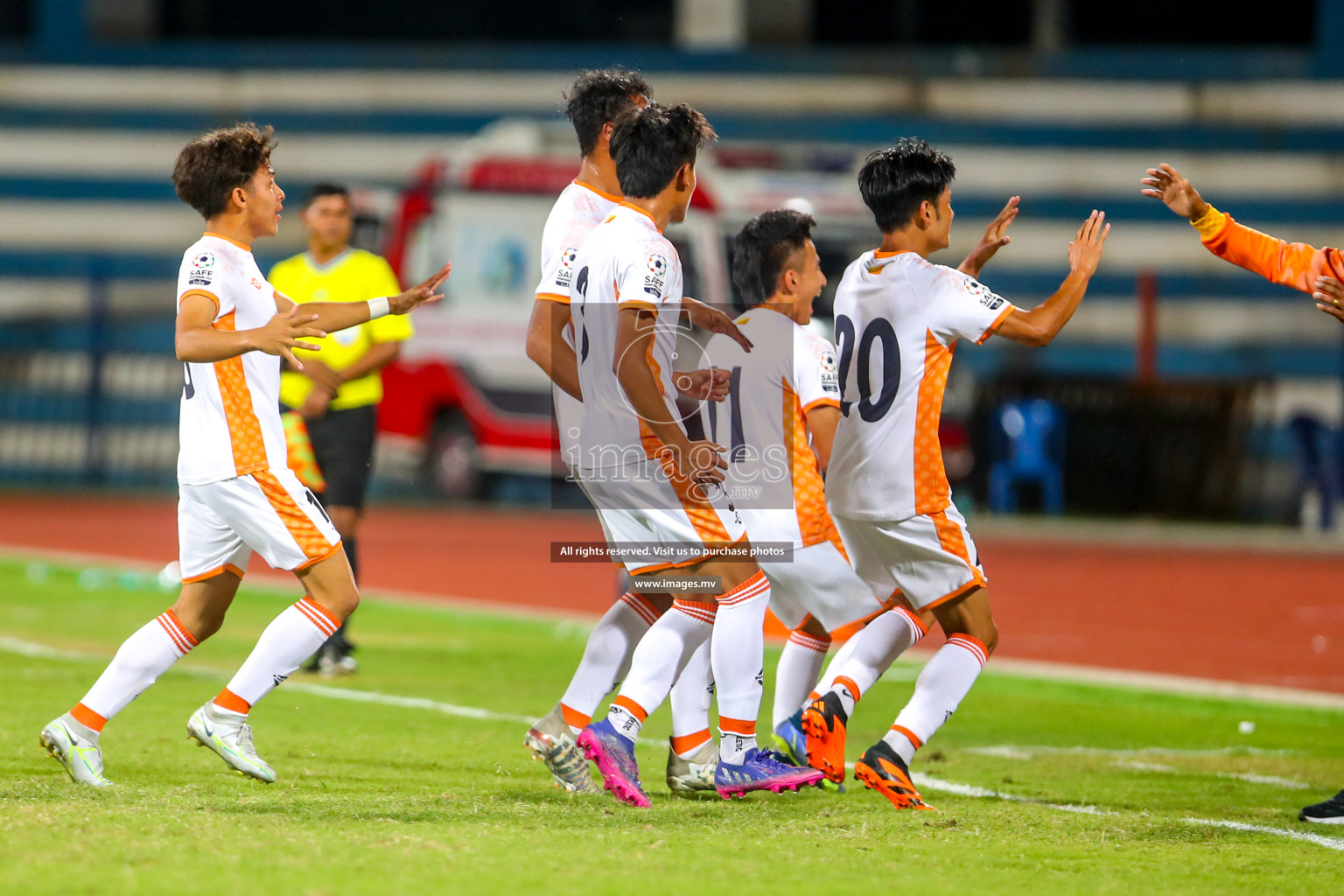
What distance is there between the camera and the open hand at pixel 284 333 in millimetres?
5910

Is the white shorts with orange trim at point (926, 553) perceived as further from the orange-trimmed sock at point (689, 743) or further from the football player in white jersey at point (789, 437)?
the orange-trimmed sock at point (689, 743)

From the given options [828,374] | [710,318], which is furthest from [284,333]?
[828,374]

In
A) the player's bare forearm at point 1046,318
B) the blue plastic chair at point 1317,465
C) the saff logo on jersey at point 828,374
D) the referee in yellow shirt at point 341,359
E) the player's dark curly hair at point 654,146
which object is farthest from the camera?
the blue plastic chair at point 1317,465

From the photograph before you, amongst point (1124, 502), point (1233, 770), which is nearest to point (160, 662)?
point (1233, 770)

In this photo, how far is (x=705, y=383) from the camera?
614 cm

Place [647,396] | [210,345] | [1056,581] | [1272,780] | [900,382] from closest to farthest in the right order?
[647,396] → [210,345] → [900,382] → [1272,780] → [1056,581]

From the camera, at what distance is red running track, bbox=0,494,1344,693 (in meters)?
11.4

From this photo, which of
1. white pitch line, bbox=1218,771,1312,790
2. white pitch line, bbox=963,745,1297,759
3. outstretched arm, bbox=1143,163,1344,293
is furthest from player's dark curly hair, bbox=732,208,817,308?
white pitch line, bbox=1218,771,1312,790

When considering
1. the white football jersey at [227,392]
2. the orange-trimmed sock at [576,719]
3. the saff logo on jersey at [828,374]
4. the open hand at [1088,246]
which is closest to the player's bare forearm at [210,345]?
the white football jersey at [227,392]

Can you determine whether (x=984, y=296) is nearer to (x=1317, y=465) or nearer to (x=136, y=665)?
(x=136, y=665)

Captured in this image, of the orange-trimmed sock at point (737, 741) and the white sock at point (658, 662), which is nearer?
the white sock at point (658, 662)

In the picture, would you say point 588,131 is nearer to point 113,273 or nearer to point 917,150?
point 917,150

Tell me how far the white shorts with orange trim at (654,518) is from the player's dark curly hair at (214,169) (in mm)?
1531

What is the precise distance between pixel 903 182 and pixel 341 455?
413 centimetres
